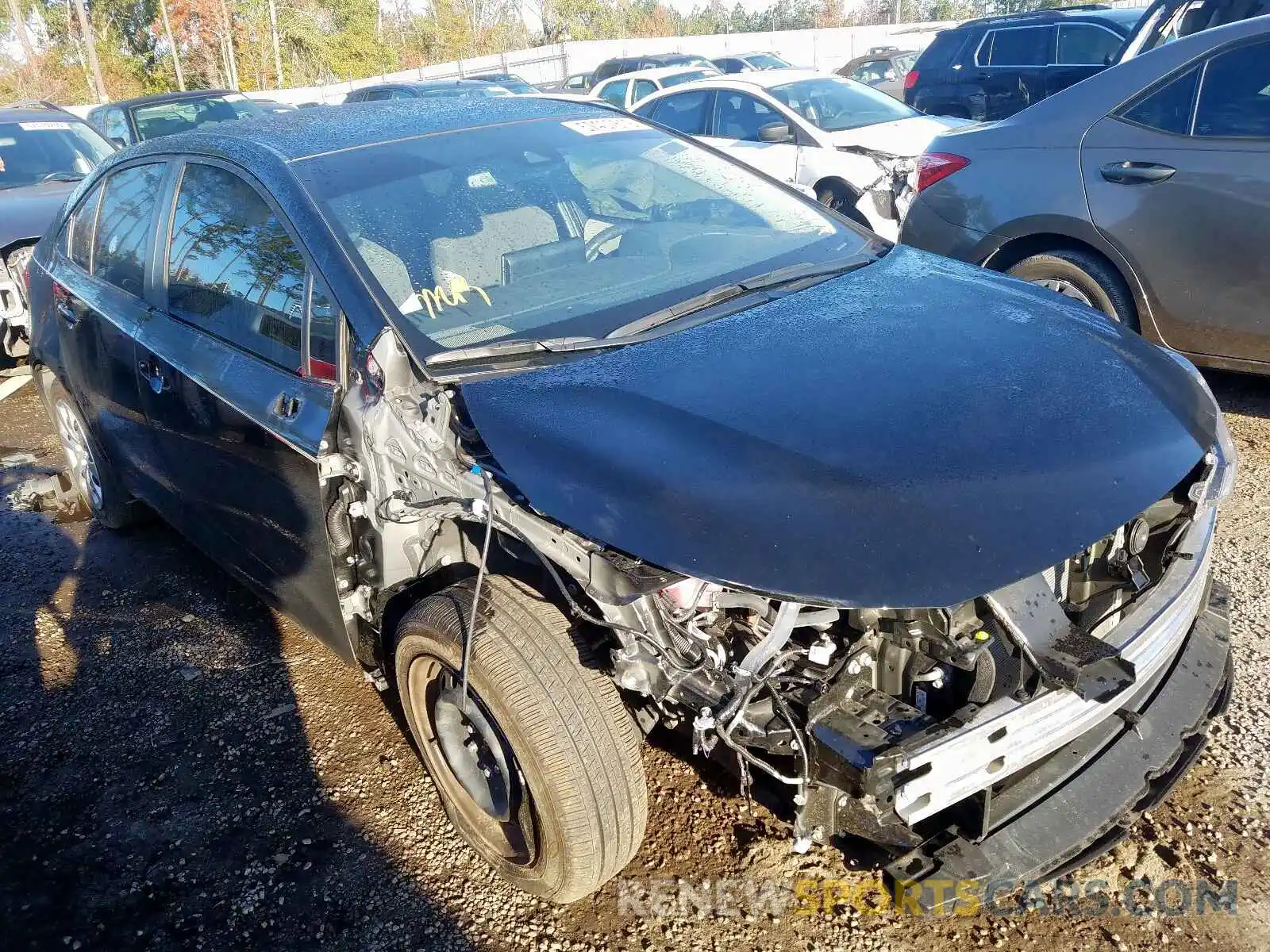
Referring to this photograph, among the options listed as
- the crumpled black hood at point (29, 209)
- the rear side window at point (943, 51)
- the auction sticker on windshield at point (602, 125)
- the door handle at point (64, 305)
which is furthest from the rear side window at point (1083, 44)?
the door handle at point (64, 305)

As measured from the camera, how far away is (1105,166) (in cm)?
429

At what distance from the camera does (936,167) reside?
493 cm

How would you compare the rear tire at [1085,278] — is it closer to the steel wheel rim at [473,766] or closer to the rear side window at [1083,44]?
the steel wheel rim at [473,766]

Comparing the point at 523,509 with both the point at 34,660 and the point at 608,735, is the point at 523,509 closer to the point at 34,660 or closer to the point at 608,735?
the point at 608,735

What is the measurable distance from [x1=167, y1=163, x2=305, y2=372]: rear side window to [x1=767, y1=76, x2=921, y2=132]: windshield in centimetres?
661

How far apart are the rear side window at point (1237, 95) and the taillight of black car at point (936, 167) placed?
3.45 ft

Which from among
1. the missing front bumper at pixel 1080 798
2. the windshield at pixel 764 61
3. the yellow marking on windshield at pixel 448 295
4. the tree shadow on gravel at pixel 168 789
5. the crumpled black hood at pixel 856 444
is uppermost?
the windshield at pixel 764 61

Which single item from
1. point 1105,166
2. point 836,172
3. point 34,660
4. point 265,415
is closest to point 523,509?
point 265,415

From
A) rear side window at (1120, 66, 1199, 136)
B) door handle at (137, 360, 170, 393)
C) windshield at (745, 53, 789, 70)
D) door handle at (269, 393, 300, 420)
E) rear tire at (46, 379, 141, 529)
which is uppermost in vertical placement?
rear side window at (1120, 66, 1199, 136)

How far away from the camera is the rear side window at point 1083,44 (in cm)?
990

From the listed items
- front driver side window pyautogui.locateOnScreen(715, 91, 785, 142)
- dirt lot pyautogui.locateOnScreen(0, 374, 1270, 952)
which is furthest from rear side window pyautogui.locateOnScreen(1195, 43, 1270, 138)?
front driver side window pyautogui.locateOnScreen(715, 91, 785, 142)

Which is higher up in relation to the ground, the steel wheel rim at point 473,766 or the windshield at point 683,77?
the windshield at point 683,77

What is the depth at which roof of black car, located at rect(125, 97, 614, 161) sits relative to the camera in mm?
2889

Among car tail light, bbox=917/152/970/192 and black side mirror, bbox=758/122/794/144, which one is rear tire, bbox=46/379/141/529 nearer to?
car tail light, bbox=917/152/970/192
